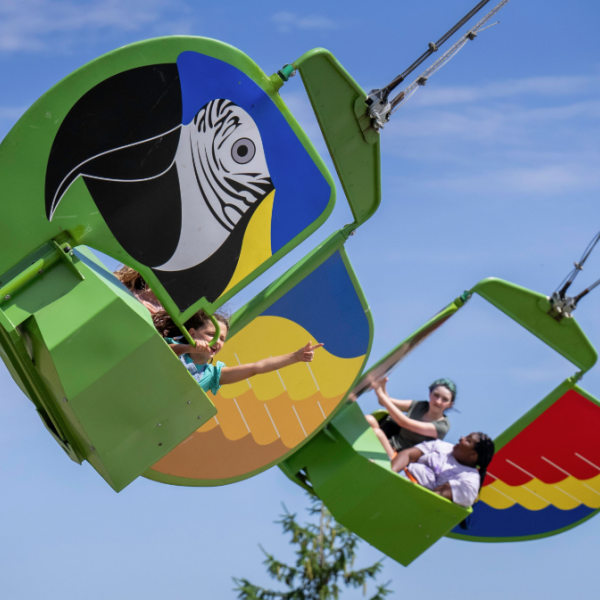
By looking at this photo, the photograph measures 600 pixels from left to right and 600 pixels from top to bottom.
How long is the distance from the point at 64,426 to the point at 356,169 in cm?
185

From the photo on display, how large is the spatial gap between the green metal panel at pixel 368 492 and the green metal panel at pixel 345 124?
185cm

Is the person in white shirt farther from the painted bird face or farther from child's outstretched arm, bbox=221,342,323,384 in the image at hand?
the painted bird face

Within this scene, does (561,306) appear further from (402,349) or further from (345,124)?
(345,124)

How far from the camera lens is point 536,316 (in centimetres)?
590

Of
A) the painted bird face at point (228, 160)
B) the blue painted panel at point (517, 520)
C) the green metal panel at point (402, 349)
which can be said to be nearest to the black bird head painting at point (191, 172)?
the painted bird face at point (228, 160)

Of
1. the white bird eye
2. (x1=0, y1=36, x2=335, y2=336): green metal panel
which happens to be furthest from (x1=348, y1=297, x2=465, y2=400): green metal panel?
(x1=0, y1=36, x2=335, y2=336): green metal panel

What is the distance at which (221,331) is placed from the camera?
4117 mm

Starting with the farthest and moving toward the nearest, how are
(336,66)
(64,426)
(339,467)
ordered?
(339,467) → (336,66) → (64,426)

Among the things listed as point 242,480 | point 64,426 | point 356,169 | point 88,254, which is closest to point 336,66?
point 356,169

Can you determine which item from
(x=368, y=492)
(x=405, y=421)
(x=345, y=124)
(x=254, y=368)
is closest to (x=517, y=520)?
(x=405, y=421)

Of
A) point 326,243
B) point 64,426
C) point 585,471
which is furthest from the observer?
point 585,471

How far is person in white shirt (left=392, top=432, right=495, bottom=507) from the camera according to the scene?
18.8ft

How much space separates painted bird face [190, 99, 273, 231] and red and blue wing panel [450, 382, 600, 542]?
335 centimetres

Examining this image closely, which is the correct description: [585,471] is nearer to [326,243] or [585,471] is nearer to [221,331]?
[326,243]
